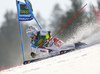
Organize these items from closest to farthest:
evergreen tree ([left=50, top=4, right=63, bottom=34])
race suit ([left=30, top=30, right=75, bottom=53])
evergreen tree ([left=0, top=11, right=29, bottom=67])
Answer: race suit ([left=30, top=30, right=75, bottom=53])
evergreen tree ([left=50, top=4, right=63, bottom=34])
evergreen tree ([left=0, top=11, right=29, bottom=67])

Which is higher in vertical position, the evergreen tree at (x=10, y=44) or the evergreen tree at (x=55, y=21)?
the evergreen tree at (x=55, y=21)

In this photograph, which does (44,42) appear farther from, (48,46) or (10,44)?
(10,44)

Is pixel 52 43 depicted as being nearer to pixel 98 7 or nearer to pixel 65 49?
pixel 65 49

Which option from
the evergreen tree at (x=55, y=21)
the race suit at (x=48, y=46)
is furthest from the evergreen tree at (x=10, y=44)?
the race suit at (x=48, y=46)

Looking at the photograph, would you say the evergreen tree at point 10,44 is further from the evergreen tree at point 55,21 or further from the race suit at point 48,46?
the race suit at point 48,46

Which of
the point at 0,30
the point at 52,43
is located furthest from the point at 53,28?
the point at 52,43

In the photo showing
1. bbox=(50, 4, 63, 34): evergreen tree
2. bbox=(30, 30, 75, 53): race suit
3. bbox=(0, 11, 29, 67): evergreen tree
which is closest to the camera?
bbox=(30, 30, 75, 53): race suit

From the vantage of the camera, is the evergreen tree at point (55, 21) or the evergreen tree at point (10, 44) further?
the evergreen tree at point (10, 44)

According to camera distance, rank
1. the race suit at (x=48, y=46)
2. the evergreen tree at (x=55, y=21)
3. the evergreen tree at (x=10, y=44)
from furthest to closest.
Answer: the evergreen tree at (x=10, y=44), the evergreen tree at (x=55, y=21), the race suit at (x=48, y=46)

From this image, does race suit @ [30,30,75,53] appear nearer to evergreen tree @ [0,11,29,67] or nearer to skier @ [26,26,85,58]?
skier @ [26,26,85,58]

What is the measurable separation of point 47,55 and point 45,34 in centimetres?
85

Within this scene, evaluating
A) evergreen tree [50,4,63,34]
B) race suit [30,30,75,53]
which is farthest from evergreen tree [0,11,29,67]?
race suit [30,30,75,53]

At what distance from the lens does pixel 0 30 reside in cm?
2859

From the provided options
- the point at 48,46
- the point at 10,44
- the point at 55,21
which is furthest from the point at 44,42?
the point at 10,44
